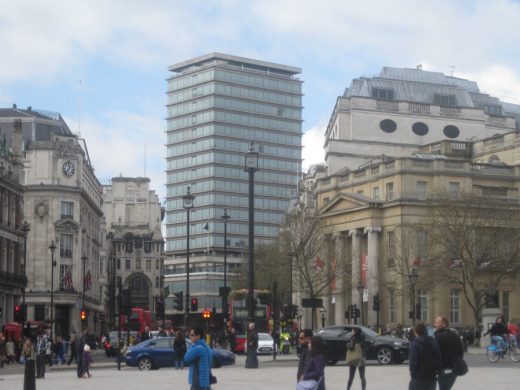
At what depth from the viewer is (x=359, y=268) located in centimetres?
9225

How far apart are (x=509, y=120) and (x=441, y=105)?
12248 mm

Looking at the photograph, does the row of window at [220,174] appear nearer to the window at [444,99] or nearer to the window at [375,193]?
the window at [444,99]

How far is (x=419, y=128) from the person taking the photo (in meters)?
112

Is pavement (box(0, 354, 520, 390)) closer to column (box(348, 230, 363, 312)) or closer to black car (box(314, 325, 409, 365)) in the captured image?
black car (box(314, 325, 409, 365))

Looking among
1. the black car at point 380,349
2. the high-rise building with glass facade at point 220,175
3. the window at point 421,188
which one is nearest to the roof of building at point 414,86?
the window at point 421,188

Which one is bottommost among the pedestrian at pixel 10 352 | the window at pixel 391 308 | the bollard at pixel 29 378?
the pedestrian at pixel 10 352

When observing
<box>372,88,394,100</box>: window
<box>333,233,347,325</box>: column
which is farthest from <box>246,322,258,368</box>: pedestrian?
<box>372,88,394,100</box>: window

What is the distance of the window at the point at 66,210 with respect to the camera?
108 m

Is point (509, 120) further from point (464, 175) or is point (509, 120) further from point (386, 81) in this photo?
point (464, 175)

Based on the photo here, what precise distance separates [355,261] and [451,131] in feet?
88.3

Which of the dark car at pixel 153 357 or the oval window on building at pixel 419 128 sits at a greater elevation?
→ the oval window on building at pixel 419 128

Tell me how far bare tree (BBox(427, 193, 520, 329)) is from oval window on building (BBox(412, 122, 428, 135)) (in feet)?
102

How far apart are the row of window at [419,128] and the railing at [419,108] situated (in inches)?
51.3

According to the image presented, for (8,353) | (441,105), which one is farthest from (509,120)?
(8,353)
